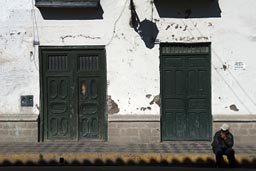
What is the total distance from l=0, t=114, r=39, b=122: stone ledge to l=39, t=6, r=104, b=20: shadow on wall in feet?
8.63

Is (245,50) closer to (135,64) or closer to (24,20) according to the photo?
(135,64)

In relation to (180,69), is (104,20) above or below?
above

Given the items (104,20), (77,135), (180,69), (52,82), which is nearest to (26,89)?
(52,82)

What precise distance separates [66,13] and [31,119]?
295cm

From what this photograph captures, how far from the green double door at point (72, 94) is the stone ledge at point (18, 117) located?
0.83 ft

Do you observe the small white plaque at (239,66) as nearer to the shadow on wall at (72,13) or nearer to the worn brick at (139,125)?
the worn brick at (139,125)

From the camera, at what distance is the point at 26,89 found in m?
13.4

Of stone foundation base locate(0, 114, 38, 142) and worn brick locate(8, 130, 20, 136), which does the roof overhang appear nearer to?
stone foundation base locate(0, 114, 38, 142)

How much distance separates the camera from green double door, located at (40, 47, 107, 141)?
13.5m

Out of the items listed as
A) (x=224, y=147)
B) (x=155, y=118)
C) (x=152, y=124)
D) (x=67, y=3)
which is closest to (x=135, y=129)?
(x=152, y=124)

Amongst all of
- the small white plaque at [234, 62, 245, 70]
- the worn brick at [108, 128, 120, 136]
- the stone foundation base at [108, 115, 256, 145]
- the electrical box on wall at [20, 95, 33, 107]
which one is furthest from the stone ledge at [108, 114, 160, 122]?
the small white plaque at [234, 62, 245, 70]

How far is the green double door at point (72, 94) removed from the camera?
13.5 metres

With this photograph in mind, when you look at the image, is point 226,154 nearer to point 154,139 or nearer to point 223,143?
point 223,143

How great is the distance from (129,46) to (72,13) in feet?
5.73
